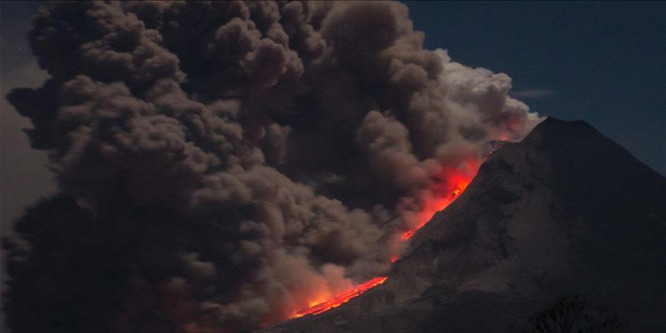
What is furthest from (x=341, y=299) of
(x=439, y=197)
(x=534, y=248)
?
(x=439, y=197)

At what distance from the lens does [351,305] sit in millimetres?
26500

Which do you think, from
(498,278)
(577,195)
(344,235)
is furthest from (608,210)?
(344,235)

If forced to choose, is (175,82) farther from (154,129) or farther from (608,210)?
(608,210)

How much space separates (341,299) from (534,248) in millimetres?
8733

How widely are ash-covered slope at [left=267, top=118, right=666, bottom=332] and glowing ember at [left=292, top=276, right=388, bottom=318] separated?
1149 mm

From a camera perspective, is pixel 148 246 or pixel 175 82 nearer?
pixel 148 246

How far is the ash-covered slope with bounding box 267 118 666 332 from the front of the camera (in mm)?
24656

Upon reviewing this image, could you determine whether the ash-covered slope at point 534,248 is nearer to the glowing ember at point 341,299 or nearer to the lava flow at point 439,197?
the glowing ember at point 341,299

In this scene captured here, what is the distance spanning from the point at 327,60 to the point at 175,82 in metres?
11.8

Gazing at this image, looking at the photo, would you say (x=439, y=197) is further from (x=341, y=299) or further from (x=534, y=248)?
(x=341, y=299)

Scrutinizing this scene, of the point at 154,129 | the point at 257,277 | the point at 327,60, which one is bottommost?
the point at 257,277

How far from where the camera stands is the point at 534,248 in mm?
29641

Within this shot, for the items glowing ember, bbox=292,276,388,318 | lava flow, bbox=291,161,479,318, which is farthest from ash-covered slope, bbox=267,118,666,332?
lava flow, bbox=291,161,479,318

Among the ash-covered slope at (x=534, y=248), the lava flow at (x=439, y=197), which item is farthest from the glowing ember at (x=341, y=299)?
the lava flow at (x=439, y=197)
